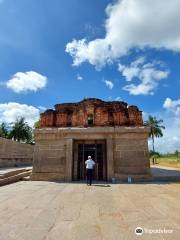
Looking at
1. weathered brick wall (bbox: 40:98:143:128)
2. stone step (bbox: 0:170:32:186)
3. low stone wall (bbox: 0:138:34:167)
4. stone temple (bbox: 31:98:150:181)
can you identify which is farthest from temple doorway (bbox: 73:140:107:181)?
low stone wall (bbox: 0:138:34:167)

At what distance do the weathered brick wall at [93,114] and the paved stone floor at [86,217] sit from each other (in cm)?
742

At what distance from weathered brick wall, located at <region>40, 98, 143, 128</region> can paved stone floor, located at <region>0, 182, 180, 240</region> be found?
7418mm

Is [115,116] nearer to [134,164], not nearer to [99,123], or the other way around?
[99,123]

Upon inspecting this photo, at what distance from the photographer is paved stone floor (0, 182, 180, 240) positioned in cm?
410

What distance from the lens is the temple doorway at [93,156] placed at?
13.7 metres

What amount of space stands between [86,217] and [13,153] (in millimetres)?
22432

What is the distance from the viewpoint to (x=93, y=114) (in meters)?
15.2

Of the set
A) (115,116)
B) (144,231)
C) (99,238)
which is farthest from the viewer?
(115,116)

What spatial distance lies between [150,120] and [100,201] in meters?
50.0

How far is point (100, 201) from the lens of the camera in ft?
23.5

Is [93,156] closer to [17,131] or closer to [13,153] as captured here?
[13,153]

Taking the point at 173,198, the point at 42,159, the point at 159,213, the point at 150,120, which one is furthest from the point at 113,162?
the point at 150,120
